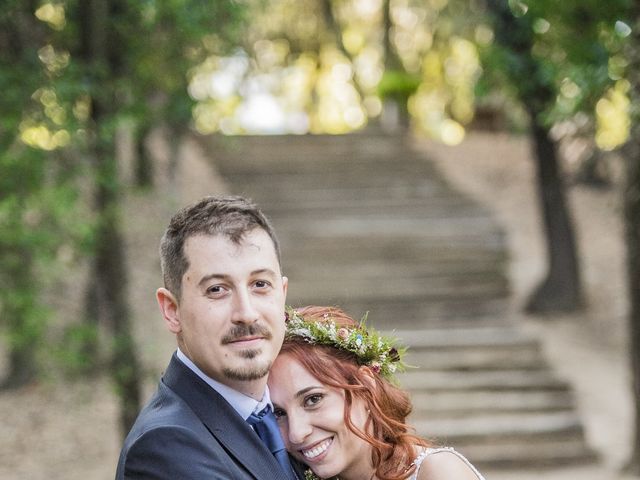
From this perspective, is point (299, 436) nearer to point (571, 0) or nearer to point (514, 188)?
point (571, 0)

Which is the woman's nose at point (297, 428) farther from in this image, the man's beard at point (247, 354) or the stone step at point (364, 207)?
the stone step at point (364, 207)

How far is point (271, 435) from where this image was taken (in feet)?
8.59

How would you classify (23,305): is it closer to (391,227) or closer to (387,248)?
(387,248)

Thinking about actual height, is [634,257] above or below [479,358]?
above

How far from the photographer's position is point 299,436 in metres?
2.80

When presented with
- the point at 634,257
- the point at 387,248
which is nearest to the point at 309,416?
the point at 634,257

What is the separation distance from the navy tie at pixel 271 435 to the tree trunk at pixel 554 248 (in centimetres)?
989

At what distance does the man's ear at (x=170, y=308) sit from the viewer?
8.21ft

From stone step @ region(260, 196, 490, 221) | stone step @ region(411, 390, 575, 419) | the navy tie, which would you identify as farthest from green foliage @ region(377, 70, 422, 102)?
the navy tie

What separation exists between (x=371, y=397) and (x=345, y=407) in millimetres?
106

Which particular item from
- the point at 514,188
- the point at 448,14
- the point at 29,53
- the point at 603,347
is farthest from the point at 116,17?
the point at 448,14

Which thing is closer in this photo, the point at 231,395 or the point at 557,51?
the point at 231,395

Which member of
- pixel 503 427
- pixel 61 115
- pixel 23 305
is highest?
pixel 61 115

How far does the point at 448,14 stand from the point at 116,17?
42.2 ft
